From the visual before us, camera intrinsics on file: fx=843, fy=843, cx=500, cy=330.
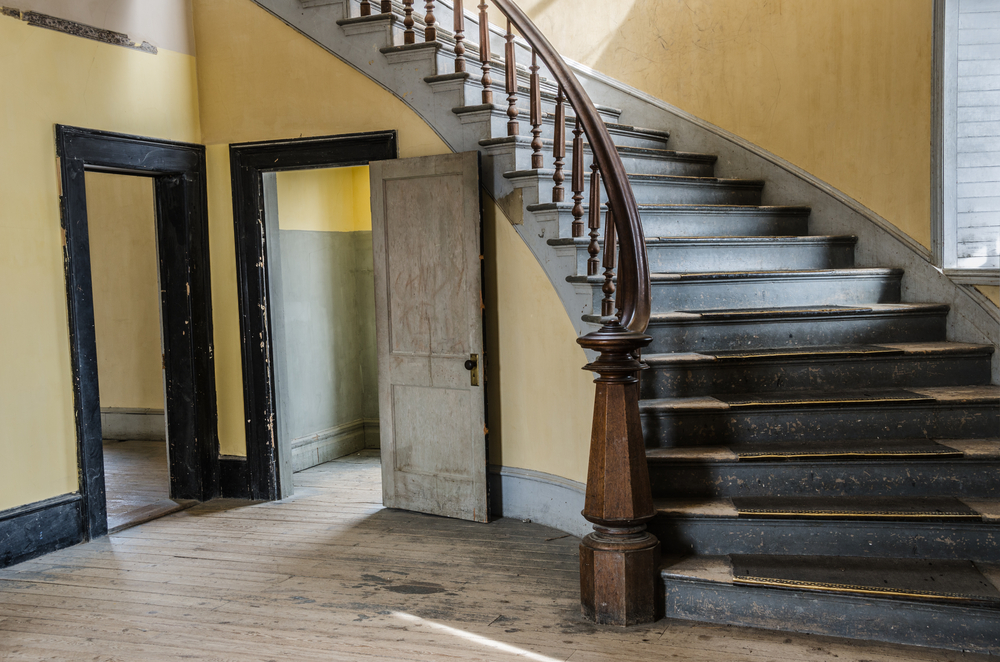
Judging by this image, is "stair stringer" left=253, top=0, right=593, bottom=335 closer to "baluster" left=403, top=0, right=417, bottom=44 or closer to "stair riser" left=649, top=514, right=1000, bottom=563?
"baluster" left=403, top=0, right=417, bottom=44

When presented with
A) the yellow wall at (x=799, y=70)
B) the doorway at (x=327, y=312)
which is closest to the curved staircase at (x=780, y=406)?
the yellow wall at (x=799, y=70)

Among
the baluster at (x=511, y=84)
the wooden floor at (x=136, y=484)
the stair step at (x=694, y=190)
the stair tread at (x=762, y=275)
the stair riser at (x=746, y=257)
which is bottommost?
the wooden floor at (x=136, y=484)

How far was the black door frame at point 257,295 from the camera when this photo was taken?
4961 millimetres

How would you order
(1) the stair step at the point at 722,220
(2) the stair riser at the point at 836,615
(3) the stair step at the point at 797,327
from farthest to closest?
(1) the stair step at the point at 722,220
(3) the stair step at the point at 797,327
(2) the stair riser at the point at 836,615

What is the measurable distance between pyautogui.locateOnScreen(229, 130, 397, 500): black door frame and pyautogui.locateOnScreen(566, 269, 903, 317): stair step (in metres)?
2.16

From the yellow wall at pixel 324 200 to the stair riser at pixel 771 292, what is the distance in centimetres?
237

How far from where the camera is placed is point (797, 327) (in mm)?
4004

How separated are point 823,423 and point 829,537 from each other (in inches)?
21.4

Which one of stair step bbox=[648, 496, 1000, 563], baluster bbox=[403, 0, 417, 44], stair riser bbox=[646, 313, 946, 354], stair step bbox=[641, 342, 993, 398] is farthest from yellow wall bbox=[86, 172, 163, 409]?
stair step bbox=[648, 496, 1000, 563]

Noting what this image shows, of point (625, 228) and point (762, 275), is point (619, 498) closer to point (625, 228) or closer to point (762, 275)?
point (625, 228)

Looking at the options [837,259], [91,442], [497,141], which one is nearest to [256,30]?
[497,141]

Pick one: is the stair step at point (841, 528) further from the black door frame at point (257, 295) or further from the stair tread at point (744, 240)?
the black door frame at point (257, 295)

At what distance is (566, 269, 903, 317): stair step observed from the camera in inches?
164

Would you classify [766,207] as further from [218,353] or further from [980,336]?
[218,353]
